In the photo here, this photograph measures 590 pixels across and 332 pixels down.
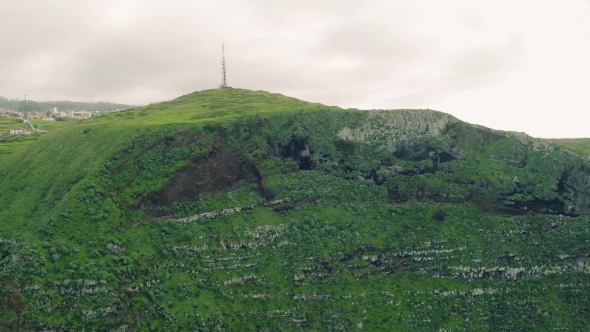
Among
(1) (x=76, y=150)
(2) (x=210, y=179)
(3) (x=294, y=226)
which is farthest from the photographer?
(1) (x=76, y=150)

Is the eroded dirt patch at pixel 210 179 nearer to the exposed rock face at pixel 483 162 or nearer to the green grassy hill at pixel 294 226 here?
the green grassy hill at pixel 294 226

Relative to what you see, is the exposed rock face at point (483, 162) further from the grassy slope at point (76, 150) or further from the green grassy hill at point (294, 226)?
the grassy slope at point (76, 150)

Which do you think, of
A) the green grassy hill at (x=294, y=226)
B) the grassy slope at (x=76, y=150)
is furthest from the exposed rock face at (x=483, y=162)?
the grassy slope at (x=76, y=150)

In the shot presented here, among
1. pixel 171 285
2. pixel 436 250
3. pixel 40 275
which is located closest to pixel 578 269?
pixel 436 250

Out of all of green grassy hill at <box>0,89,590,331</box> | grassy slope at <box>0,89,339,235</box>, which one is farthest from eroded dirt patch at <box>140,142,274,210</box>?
grassy slope at <box>0,89,339,235</box>

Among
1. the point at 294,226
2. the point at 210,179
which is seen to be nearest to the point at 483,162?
the point at 294,226

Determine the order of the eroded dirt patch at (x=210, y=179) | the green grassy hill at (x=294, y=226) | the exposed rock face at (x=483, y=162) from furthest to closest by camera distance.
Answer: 1. the exposed rock face at (x=483, y=162)
2. the eroded dirt patch at (x=210, y=179)
3. the green grassy hill at (x=294, y=226)

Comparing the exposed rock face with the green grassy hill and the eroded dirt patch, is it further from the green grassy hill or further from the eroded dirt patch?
the eroded dirt patch

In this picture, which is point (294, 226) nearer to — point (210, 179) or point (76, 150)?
point (210, 179)

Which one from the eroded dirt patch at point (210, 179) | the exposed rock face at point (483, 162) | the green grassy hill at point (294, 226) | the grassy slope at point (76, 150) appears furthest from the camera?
the exposed rock face at point (483, 162)

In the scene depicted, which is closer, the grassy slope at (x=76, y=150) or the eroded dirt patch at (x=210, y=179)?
the grassy slope at (x=76, y=150)
